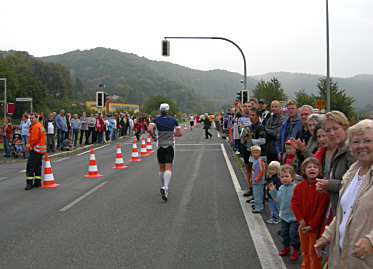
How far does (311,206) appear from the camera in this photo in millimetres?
3770

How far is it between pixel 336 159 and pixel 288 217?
1512mm

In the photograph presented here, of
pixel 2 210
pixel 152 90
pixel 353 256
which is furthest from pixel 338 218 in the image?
pixel 152 90

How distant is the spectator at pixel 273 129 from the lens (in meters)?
7.27

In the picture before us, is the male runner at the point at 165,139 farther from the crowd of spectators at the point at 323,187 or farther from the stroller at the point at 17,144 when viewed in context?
the stroller at the point at 17,144

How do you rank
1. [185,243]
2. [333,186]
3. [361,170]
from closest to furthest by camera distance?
1. [361,170]
2. [333,186]
3. [185,243]

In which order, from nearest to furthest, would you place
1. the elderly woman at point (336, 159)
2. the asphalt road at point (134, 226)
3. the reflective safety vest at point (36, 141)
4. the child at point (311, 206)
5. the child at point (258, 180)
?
the elderly woman at point (336, 159) → the child at point (311, 206) → the asphalt road at point (134, 226) → the child at point (258, 180) → the reflective safety vest at point (36, 141)

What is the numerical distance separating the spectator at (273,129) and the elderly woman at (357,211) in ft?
15.2

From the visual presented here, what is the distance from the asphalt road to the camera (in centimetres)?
443

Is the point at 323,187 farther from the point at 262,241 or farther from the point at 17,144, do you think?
the point at 17,144

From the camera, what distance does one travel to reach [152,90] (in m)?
180

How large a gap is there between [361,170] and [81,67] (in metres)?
202

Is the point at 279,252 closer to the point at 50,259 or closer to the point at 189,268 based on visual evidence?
the point at 189,268

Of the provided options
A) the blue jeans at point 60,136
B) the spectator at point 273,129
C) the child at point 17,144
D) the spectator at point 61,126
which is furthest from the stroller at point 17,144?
the spectator at point 273,129

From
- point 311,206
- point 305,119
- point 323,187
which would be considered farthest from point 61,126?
point 323,187
